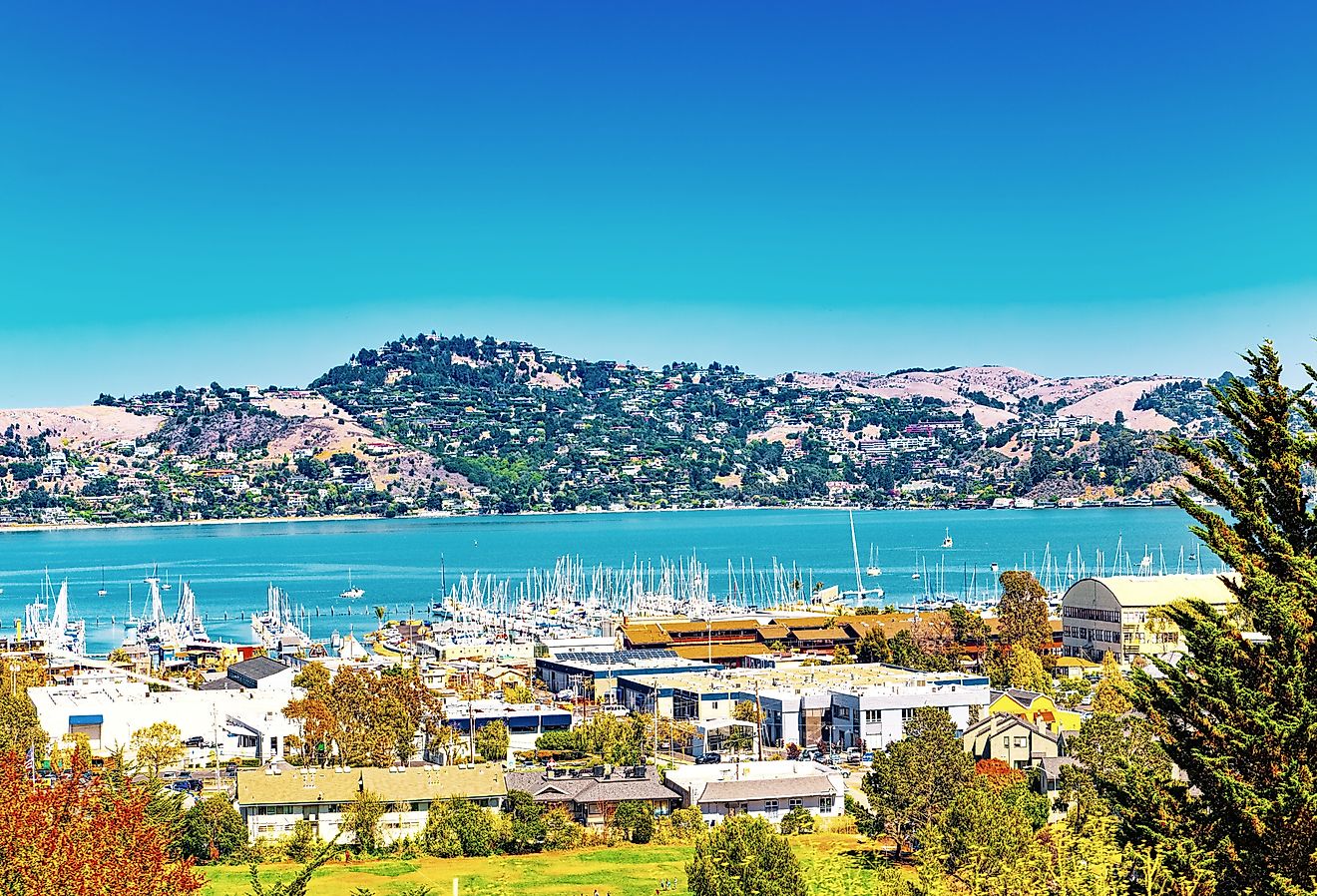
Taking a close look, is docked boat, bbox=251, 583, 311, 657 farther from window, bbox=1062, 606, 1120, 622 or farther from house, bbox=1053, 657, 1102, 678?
house, bbox=1053, 657, 1102, 678

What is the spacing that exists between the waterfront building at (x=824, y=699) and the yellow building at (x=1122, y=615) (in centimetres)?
759

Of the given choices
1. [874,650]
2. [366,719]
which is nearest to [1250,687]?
[366,719]

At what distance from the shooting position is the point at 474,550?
110125mm

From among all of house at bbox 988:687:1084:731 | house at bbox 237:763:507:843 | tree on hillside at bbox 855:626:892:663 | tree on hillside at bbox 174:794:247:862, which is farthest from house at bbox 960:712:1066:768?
tree on hillside at bbox 855:626:892:663

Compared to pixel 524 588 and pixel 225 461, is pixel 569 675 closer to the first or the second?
pixel 524 588

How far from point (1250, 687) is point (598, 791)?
13.3m

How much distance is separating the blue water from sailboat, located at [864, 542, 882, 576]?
1.95 ft

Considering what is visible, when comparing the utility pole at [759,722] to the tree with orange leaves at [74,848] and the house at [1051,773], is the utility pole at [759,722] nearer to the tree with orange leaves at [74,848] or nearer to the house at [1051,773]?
the house at [1051,773]

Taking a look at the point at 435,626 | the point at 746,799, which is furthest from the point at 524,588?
the point at 746,799

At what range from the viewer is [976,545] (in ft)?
351

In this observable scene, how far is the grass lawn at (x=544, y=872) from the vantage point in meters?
17.4

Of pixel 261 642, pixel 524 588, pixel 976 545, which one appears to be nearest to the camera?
pixel 261 642

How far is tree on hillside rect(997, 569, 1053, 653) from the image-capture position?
36906 mm

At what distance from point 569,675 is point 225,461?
16554 cm
